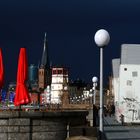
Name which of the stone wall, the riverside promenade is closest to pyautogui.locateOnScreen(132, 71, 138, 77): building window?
the riverside promenade

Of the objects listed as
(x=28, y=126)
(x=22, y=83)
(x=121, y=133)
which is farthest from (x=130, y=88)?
(x=28, y=126)

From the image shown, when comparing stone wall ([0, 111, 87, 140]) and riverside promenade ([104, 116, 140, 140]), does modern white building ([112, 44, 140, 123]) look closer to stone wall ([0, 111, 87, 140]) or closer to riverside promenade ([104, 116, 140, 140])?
riverside promenade ([104, 116, 140, 140])

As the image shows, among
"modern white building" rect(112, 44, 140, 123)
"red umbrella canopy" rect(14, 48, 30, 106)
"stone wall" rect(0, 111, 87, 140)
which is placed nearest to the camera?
"stone wall" rect(0, 111, 87, 140)

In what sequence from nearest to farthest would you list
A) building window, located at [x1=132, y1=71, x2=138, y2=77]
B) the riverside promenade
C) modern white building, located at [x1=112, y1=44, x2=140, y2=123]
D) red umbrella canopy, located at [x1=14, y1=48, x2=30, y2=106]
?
1. red umbrella canopy, located at [x1=14, y1=48, x2=30, y2=106]
2. the riverside promenade
3. modern white building, located at [x1=112, y1=44, x2=140, y2=123]
4. building window, located at [x1=132, y1=71, x2=138, y2=77]

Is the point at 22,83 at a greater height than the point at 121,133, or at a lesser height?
greater

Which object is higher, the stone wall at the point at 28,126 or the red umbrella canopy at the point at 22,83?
the red umbrella canopy at the point at 22,83

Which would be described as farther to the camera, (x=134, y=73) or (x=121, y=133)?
(x=134, y=73)

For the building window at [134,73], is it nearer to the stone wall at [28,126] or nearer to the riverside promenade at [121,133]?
the riverside promenade at [121,133]

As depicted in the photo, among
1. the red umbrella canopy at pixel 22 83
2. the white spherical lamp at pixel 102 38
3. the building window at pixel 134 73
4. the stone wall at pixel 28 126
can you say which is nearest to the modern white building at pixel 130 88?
the building window at pixel 134 73

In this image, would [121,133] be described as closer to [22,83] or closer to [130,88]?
[22,83]

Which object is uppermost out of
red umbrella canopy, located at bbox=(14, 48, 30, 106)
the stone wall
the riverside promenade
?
red umbrella canopy, located at bbox=(14, 48, 30, 106)

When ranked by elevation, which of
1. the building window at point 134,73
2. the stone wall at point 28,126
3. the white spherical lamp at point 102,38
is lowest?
the stone wall at point 28,126

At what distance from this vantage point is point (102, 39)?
1752 centimetres

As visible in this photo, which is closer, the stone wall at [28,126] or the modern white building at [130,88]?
the stone wall at [28,126]
